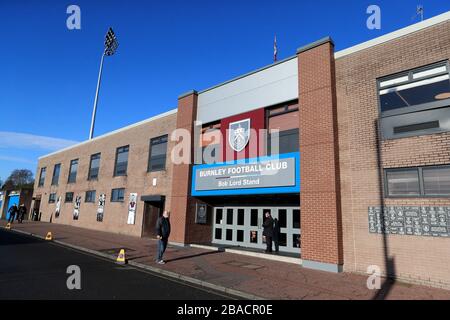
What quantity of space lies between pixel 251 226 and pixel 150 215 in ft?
25.0

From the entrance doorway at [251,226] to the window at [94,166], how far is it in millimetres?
13779

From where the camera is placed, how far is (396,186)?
9203mm

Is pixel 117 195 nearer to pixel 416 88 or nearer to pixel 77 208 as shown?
pixel 77 208

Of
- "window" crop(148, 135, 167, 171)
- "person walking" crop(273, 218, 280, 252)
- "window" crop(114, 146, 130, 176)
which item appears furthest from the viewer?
"window" crop(114, 146, 130, 176)

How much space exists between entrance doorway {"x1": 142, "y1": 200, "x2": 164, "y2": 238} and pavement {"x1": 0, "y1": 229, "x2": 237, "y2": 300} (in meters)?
7.91

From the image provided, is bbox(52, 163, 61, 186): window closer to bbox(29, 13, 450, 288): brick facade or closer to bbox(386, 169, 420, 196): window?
bbox(29, 13, 450, 288): brick facade

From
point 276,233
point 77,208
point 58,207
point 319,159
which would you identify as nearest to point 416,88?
point 319,159

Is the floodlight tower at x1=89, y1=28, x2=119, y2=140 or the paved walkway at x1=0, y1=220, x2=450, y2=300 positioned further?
the floodlight tower at x1=89, y1=28, x2=119, y2=140

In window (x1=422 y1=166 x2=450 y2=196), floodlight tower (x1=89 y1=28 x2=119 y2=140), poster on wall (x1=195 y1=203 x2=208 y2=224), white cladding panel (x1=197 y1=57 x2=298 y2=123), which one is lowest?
poster on wall (x1=195 y1=203 x2=208 y2=224)

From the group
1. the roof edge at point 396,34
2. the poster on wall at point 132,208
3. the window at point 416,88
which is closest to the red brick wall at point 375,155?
the roof edge at point 396,34

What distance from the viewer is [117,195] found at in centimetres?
2164

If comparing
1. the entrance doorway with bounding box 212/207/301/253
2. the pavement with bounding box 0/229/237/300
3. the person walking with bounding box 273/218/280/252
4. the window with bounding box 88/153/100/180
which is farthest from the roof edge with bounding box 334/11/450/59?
the window with bounding box 88/153/100/180

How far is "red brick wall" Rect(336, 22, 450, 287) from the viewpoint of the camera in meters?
8.32

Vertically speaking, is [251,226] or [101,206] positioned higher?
[101,206]
